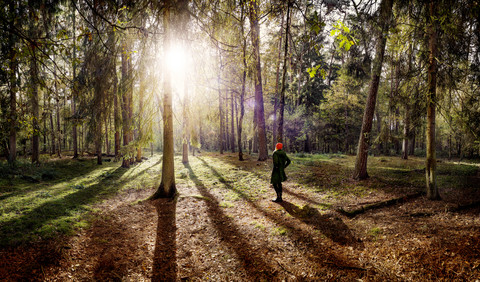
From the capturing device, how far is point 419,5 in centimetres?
604

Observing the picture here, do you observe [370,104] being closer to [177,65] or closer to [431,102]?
[431,102]

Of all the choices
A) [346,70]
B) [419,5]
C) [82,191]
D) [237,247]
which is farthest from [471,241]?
[82,191]

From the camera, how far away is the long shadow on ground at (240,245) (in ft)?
12.1

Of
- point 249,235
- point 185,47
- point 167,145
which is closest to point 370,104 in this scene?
point 249,235

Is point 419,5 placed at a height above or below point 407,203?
above

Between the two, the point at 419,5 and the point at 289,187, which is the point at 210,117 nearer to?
the point at 289,187

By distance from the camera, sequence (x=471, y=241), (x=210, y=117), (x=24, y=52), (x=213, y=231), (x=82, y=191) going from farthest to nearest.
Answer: (x=210, y=117)
(x=82, y=191)
(x=213, y=231)
(x=471, y=241)
(x=24, y=52)

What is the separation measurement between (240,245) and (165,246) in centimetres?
170

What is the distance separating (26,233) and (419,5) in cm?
1146

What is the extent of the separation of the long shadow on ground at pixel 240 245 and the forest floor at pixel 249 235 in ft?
0.07

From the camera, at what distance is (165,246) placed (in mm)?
4676

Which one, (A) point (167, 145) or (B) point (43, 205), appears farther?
(A) point (167, 145)

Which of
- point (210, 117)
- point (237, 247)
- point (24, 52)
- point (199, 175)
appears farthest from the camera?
point (199, 175)

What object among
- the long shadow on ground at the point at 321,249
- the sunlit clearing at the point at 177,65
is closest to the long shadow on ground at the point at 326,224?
the long shadow on ground at the point at 321,249
